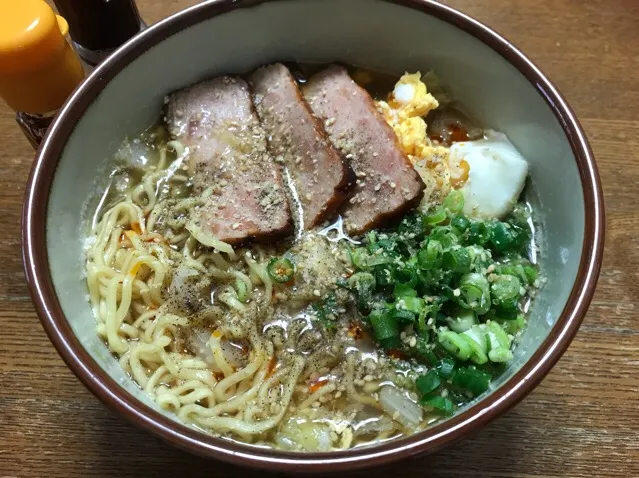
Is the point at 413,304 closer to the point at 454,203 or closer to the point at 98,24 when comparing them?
the point at 454,203

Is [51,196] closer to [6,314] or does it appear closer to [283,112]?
[6,314]

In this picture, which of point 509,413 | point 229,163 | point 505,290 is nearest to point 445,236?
point 505,290

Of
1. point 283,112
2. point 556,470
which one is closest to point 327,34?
point 283,112

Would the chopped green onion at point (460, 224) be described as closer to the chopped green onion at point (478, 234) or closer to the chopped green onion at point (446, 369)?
the chopped green onion at point (478, 234)

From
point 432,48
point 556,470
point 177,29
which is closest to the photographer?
point 556,470

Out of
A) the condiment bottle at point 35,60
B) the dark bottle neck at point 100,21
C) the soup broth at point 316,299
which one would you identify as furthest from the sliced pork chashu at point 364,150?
the condiment bottle at point 35,60

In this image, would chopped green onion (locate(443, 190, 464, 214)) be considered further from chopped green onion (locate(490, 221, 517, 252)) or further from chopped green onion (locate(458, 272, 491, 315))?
chopped green onion (locate(458, 272, 491, 315))
